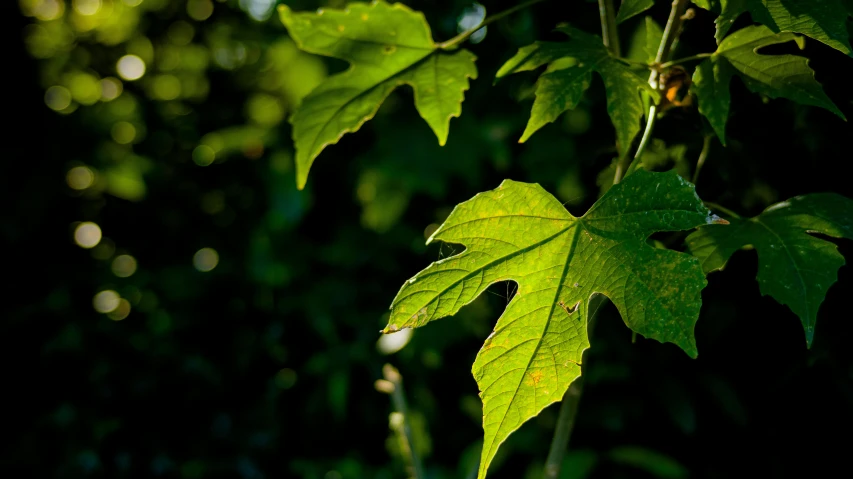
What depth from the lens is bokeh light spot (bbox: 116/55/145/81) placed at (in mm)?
2557

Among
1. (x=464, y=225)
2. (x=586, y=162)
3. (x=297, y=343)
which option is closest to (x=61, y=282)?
(x=297, y=343)

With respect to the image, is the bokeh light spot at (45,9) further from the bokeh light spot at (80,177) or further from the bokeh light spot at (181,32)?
the bokeh light spot at (80,177)

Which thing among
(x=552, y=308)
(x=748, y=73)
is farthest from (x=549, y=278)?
(x=748, y=73)

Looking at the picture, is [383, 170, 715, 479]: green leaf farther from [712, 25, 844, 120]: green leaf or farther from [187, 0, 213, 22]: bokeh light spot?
[187, 0, 213, 22]: bokeh light spot

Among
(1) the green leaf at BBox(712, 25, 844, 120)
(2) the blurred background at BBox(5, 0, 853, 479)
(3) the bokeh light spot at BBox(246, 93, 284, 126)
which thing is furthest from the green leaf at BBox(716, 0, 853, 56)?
(3) the bokeh light spot at BBox(246, 93, 284, 126)

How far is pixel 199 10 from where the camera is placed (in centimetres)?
249

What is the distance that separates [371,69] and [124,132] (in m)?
2.03

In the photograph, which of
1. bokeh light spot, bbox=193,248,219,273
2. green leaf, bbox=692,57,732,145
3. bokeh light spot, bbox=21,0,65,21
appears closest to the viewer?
green leaf, bbox=692,57,732,145

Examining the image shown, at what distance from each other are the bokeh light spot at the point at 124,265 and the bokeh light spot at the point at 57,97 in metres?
0.63

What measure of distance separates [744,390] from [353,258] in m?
1.17

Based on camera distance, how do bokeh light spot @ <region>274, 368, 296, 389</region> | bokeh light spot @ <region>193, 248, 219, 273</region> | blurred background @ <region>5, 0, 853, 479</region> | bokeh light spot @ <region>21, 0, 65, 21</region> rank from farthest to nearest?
bokeh light spot @ <region>21, 0, 65, 21</region>
bokeh light spot @ <region>193, 248, 219, 273</region>
bokeh light spot @ <region>274, 368, 296, 389</region>
blurred background @ <region>5, 0, 853, 479</region>

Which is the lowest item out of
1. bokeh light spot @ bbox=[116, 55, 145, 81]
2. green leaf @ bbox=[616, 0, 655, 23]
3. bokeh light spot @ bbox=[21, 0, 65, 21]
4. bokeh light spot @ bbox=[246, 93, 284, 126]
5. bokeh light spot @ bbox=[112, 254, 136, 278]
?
bokeh light spot @ bbox=[112, 254, 136, 278]

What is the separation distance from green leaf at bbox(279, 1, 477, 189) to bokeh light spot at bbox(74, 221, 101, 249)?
2.00 meters

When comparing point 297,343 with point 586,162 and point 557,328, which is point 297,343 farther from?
point 557,328
